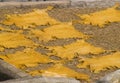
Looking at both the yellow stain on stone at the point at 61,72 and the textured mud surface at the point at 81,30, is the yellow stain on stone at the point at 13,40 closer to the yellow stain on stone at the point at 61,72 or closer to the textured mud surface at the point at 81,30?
the textured mud surface at the point at 81,30

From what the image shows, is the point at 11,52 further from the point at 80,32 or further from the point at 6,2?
the point at 6,2

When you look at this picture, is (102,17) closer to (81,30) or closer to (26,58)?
(81,30)

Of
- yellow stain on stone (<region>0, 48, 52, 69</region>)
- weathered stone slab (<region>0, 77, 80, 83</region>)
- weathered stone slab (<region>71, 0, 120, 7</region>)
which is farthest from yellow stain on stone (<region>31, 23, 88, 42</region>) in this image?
weathered stone slab (<region>0, 77, 80, 83</region>)

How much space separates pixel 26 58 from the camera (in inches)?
244

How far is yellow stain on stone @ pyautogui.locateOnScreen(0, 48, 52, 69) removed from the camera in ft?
19.6

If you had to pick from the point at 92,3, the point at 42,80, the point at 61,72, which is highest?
the point at 92,3

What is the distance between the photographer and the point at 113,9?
8727 millimetres

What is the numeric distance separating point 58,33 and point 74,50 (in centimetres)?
85

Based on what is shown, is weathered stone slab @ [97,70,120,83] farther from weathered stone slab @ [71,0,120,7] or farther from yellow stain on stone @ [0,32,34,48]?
weathered stone slab @ [71,0,120,7]

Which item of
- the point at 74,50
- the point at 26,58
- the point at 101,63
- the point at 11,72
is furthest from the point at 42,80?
the point at 74,50

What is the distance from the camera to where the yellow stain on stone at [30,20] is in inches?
307

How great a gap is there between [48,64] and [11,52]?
2.67ft

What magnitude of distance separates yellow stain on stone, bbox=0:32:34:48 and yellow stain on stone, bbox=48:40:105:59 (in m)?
0.48

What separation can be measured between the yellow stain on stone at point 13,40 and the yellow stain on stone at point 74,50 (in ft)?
1.59
